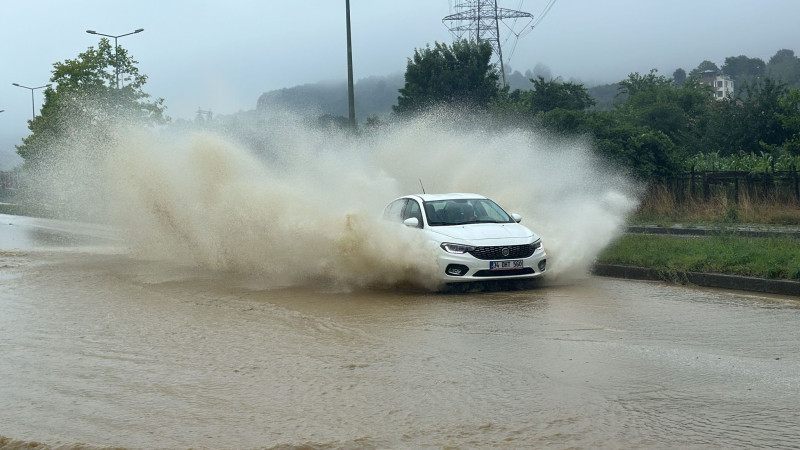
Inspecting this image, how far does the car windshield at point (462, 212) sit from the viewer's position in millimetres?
14203

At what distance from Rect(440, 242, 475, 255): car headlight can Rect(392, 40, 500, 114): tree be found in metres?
49.3

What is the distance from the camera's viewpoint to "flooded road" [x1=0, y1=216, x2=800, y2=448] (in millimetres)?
5750

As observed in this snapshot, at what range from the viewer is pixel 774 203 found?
92.2 feet

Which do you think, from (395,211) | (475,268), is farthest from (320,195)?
(475,268)

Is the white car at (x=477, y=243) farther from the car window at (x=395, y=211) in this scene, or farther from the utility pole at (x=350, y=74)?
the utility pole at (x=350, y=74)

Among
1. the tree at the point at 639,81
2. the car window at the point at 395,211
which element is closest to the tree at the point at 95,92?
the car window at the point at 395,211

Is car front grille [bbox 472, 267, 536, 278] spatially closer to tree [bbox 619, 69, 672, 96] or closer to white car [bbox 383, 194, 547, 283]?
white car [bbox 383, 194, 547, 283]

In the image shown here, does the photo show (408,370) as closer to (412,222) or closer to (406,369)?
(406,369)

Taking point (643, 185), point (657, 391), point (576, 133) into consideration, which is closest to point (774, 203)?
point (643, 185)

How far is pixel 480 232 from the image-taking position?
13406mm

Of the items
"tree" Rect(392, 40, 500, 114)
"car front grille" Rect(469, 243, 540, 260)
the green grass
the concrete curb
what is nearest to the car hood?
"car front grille" Rect(469, 243, 540, 260)

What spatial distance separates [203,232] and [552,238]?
712cm

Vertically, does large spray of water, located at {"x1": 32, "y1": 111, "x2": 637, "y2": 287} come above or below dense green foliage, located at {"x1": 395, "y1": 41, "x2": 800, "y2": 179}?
below

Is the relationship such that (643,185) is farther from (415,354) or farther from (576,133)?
(415,354)
